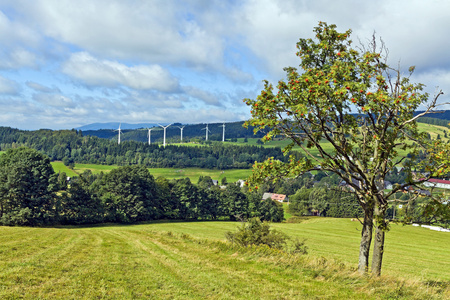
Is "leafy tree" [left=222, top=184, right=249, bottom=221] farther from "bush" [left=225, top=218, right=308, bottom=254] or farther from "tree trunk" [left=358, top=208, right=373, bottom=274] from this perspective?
"tree trunk" [left=358, top=208, right=373, bottom=274]

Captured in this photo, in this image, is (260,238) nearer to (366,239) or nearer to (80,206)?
(366,239)

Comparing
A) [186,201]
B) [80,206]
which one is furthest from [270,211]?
[80,206]

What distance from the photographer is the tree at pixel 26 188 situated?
71125 mm

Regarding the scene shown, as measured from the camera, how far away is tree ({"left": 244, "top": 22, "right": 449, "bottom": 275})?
50.4ft

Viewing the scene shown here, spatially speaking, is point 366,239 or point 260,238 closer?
point 366,239

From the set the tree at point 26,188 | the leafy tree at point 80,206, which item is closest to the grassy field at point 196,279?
the tree at point 26,188

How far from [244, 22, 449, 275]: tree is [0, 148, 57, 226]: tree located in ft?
229

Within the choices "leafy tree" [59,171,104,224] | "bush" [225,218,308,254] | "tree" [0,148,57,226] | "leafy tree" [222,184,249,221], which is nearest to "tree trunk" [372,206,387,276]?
"bush" [225,218,308,254]

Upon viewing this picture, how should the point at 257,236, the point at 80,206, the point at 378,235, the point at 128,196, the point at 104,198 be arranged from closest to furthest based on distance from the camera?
the point at 378,235, the point at 257,236, the point at 80,206, the point at 104,198, the point at 128,196

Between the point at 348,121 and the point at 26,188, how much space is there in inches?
2930

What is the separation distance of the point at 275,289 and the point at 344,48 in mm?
12236

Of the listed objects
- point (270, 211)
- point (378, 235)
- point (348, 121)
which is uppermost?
point (348, 121)

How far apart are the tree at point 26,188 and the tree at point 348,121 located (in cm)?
6992

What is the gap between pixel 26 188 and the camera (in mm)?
73750
